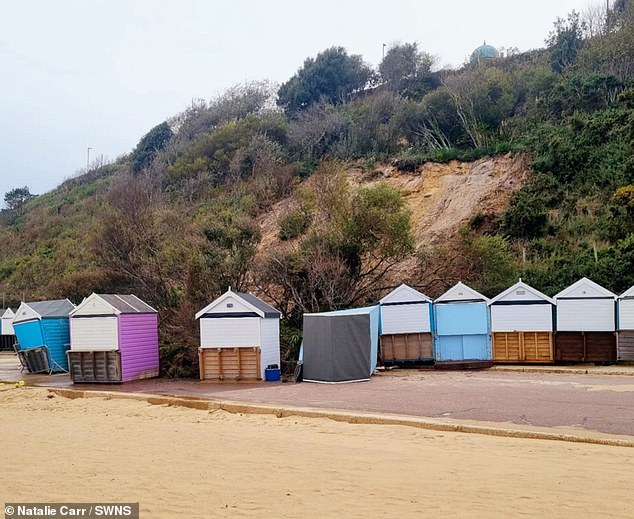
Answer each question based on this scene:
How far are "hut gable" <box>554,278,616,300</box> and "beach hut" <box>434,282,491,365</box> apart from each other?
2674 mm

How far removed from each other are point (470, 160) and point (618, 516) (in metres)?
36.4

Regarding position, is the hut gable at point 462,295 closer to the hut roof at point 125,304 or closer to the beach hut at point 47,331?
the hut roof at point 125,304

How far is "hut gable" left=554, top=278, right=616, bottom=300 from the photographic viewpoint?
73.1 feet

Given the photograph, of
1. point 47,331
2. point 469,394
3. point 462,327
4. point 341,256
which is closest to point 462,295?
point 462,327

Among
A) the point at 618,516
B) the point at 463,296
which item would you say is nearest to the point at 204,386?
the point at 463,296

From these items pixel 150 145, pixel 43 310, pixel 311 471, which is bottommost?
pixel 311 471

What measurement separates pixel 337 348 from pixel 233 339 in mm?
3274

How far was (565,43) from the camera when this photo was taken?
45844 mm

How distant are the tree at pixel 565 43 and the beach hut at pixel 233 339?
34152 millimetres

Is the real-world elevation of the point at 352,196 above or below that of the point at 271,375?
above

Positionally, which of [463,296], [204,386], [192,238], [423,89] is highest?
[423,89]

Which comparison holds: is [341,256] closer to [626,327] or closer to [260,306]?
[260,306]

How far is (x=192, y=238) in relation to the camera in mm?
28984

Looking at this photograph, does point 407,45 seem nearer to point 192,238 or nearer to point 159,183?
point 159,183
